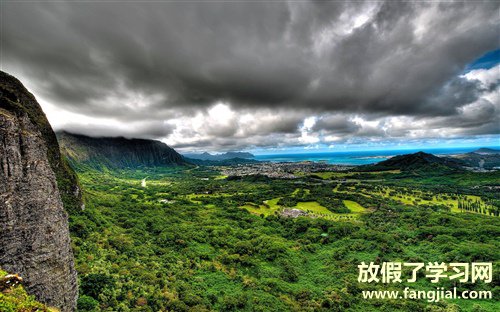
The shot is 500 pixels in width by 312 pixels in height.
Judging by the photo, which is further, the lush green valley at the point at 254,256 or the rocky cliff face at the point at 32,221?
the lush green valley at the point at 254,256

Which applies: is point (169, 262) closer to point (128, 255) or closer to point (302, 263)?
point (128, 255)

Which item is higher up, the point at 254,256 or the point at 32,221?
the point at 32,221

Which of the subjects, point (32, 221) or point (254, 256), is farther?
point (254, 256)

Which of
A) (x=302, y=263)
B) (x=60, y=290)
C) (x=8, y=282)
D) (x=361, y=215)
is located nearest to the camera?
(x=8, y=282)

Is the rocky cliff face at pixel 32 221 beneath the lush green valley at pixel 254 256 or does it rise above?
above

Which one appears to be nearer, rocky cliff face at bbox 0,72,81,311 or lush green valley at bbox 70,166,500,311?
rocky cliff face at bbox 0,72,81,311

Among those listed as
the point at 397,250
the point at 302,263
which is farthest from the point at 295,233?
the point at 397,250

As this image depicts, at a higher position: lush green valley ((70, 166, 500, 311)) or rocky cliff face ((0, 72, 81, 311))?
rocky cliff face ((0, 72, 81, 311))

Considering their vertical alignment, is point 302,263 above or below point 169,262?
below
